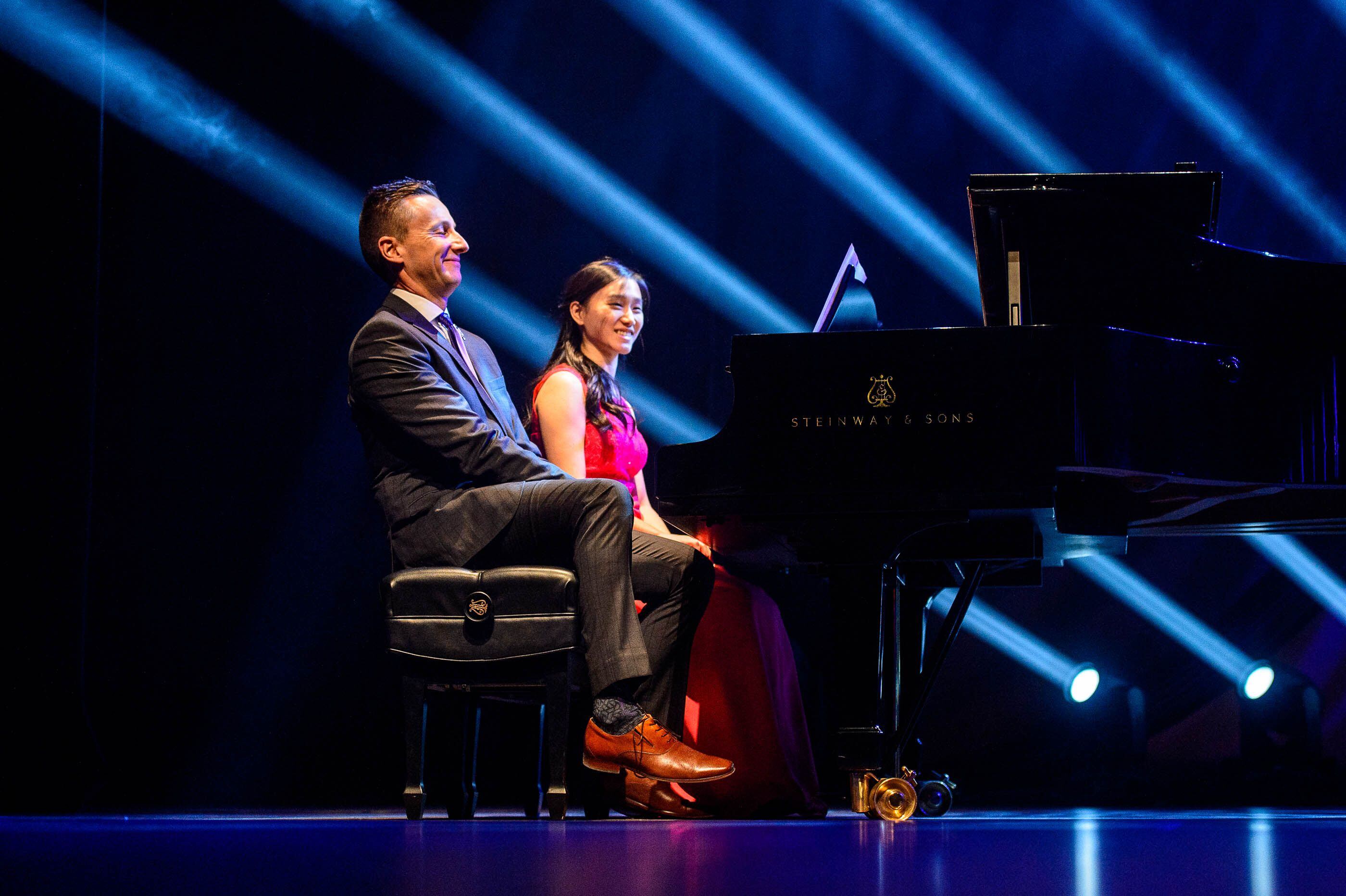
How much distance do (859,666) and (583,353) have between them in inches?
49.4

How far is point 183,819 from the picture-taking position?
2.50 metres

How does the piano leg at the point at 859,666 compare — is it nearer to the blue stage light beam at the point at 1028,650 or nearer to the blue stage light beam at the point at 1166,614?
the blue stage light beam at the point at 1028,650

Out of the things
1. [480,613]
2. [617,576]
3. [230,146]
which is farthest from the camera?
[230,146]

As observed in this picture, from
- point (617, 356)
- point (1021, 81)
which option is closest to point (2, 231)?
point (617, 356)

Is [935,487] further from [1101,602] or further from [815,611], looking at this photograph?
[1101,602]

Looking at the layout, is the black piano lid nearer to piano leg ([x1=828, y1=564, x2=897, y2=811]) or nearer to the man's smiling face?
piano leg ([x1=828, y1=564, x2=897, y2=811])

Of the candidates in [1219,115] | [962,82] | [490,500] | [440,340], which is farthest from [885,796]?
[1219,115]

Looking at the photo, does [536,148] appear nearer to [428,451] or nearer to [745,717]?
[428,451]

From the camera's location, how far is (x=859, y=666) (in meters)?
2.15

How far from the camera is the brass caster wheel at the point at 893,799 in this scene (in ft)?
7.02

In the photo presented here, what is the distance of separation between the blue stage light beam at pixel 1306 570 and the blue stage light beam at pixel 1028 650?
654mm

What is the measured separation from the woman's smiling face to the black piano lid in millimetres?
1011

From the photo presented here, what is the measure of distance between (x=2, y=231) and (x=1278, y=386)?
326 cm

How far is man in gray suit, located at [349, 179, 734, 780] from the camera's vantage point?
224 cm
